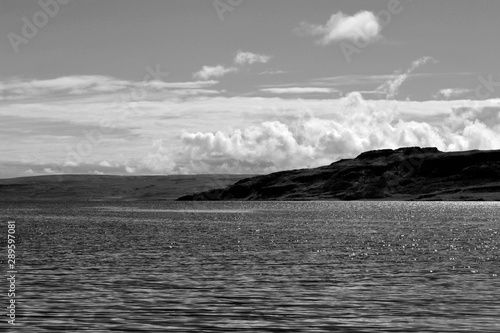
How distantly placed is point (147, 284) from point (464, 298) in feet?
81.2

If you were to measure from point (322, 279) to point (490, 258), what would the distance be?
2845cm

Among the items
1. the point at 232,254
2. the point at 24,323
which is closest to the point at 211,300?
the point at 24,323

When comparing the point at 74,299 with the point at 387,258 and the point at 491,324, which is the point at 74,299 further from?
the point at 387,258

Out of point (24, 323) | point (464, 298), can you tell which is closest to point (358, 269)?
point (464, 298)

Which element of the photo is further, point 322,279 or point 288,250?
point 288,250

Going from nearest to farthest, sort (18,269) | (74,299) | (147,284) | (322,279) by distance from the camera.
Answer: (74,299) → (147,284) → (322,279) → (18,269)

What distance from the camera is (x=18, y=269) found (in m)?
61.7

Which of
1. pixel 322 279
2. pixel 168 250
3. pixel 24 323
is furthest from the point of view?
pixel 168 250
